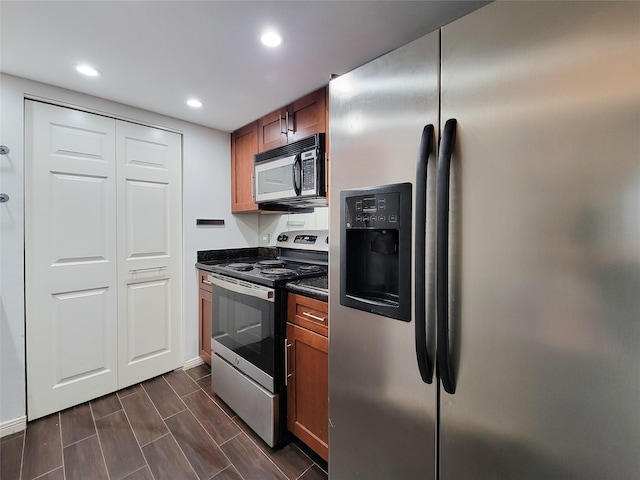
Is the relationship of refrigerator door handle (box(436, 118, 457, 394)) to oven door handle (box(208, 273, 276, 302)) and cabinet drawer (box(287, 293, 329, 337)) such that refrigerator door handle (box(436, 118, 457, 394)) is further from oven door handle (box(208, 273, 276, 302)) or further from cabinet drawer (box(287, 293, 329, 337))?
oven door handle (box(208, 273, 276, 302))

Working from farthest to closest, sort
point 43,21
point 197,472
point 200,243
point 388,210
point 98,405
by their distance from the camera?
point 200,243, point 98,405, point 197,472, point 43,21, point 388,210

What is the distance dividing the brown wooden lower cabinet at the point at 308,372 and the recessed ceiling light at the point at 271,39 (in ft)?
4.25

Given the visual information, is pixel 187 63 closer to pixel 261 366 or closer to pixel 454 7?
pixel 454 7

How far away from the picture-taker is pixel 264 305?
1658 millimetres

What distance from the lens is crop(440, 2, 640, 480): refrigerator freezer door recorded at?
0.57m

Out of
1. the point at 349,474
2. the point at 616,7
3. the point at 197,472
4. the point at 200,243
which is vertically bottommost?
the point at 197,472

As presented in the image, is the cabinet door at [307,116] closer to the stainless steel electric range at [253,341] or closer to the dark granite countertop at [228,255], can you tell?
the stainless steel electric range at [253,341]

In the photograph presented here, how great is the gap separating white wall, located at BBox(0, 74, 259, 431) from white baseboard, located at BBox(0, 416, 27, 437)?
0.03ft

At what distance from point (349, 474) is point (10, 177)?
2465 millimetres

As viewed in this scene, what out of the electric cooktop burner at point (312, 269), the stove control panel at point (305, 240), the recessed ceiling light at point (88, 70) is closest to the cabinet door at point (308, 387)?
the electric cooktop burner at point (312, 269)

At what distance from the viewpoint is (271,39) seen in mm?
1311

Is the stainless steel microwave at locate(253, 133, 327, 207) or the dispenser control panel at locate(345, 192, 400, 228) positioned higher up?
the stainless steel microwave at locate(253, 133, 327, 207)

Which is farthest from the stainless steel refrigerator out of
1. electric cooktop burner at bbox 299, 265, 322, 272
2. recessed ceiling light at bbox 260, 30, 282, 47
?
electric cooktop burner at bbox 299, 265, 322, 272

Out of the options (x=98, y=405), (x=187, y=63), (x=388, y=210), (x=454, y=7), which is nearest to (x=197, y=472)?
(x=98, y=405)
